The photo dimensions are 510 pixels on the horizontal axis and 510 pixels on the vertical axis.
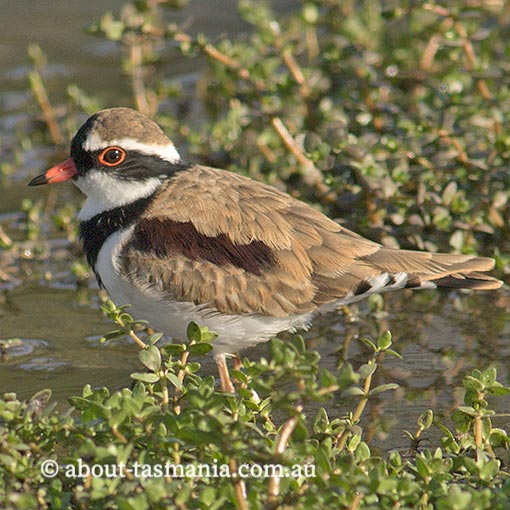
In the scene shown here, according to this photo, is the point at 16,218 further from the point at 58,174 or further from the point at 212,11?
the point at 212,11

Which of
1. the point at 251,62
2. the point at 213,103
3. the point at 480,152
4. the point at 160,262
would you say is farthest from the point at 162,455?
the point at 213,103

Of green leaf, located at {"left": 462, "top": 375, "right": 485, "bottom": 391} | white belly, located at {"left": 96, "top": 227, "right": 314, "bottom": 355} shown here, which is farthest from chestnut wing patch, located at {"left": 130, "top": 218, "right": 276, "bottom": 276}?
green leaf, located at {"left": 462, "top": 375, "right": 485, "bottom": 391}

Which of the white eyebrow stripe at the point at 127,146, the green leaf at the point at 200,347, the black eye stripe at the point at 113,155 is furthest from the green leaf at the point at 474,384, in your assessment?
the black eye stripe at the point at 113,155

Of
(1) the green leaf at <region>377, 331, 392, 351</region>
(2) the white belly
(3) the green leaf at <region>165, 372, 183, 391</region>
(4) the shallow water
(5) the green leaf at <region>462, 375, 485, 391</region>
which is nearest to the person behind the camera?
(3) the green leaf at <region>165, 372, 183, 391</region>

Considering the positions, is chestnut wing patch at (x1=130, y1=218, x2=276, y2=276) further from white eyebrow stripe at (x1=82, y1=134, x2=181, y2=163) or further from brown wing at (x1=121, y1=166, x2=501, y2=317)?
white eyebrow stripe at (x1=82, y1=134, x2=181, y2=163)

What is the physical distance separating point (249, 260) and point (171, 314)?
1.62ft

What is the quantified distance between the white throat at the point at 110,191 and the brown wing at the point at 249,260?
0.52 ft

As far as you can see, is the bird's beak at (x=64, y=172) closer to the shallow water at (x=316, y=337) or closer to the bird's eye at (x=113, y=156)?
the bird's eye at (x=113, y=156)

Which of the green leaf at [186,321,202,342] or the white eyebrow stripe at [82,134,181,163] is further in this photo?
the white eyebrow stripe at [82,134,181,163]

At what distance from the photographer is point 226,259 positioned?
538 cm

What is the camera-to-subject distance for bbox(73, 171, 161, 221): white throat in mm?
5621

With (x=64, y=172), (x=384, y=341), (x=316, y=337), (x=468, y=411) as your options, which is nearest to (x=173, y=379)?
(x=384, y=341)

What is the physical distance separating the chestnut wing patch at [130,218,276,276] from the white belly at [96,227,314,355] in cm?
13

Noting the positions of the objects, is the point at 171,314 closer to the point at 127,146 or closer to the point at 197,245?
the point at 197,245
